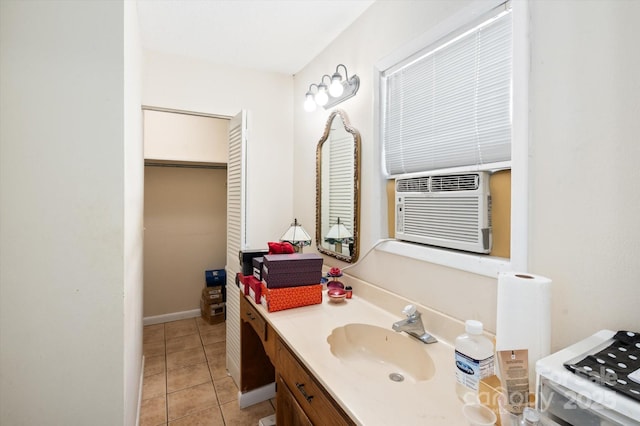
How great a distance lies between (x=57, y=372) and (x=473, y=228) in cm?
169

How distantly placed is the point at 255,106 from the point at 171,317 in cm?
264

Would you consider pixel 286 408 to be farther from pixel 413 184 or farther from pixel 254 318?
pixel 413 184

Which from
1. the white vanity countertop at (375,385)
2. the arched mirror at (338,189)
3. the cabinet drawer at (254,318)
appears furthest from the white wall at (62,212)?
Result: the arched mirror at (338,189)

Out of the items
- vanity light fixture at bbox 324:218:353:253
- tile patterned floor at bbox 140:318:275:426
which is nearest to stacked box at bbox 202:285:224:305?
tile patterned floor at bbox 140:318:275:426

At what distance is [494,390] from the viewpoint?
73cm

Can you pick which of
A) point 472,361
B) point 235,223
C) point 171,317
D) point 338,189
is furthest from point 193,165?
point 472,361

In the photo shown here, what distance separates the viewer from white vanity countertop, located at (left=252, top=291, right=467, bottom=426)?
29.5 inches

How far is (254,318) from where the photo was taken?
1.66m


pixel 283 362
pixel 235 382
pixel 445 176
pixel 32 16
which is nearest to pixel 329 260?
pixel 283 362

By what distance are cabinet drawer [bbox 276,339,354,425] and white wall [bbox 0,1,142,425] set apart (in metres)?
0.68

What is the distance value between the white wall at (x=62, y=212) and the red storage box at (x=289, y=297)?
2.03 ft

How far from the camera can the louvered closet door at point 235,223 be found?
211 cm

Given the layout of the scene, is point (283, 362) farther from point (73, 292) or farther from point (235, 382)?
point (235, 382)

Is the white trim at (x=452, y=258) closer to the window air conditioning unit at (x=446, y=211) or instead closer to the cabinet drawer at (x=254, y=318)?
the window air conditioning unit at (x=446, y=211)
